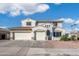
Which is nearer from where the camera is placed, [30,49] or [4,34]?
[30,49]

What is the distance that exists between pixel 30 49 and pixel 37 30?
3.39ft

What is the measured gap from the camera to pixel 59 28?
421 inches

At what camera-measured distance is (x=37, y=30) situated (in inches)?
431

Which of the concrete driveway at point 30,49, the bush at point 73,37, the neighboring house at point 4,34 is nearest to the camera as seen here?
the concrete driveway at point 30,49

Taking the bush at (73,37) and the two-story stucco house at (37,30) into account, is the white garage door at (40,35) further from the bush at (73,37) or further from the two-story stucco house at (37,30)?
the bush at (73,37)

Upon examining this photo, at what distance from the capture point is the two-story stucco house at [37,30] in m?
10.7

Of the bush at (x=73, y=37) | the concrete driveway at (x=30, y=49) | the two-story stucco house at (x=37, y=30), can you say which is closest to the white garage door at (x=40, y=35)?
the two-story stucco house at (x=37, y=30)

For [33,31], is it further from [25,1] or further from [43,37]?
[25,1]

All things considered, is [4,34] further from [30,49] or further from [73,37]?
[73,37]

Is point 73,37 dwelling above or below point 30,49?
above

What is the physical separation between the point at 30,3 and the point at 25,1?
9.5 inches

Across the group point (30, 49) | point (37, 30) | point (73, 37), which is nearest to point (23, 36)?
point (37, 30)

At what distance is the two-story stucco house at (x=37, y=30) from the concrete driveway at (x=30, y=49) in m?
0.28

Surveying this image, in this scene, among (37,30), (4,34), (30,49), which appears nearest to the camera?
(30,49)
